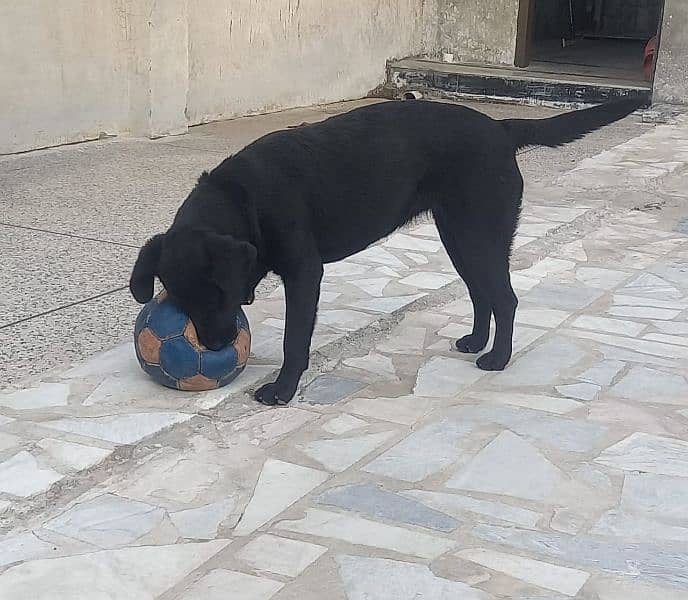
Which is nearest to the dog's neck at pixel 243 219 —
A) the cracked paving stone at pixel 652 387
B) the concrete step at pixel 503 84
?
the cracked paving stone at pixel 652 387

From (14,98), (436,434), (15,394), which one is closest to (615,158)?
(14,98)

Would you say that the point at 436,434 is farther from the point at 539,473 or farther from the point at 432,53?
the point at 432,53

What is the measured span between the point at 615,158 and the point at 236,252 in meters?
5.39

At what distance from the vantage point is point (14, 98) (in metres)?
7.27

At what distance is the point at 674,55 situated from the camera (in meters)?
10.2

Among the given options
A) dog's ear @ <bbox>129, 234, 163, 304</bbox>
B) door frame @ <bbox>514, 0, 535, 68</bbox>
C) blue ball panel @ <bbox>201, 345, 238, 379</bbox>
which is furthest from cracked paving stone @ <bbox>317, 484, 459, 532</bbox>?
door frame @ <bbox>514, 0, 535, 68</bbox>

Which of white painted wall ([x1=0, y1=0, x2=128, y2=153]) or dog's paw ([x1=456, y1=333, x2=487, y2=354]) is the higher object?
white painted wall ([x1=0, y1=0, x2=128, y2=153])

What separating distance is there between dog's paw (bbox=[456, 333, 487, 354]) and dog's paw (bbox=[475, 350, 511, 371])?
160 mm

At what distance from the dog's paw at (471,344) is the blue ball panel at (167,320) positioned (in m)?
1.20

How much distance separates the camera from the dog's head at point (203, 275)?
10.6 ft

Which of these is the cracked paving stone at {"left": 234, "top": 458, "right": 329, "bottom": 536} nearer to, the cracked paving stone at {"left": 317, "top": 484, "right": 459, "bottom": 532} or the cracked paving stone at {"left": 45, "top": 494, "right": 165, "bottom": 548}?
the cracked paving stone at {"left": 317, "top": 484, "right": 459, "bottom": 532}

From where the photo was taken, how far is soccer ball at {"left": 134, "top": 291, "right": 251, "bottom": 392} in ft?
11.4

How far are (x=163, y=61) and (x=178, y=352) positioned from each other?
17.0ft

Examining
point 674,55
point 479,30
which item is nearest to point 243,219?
point 674,55
